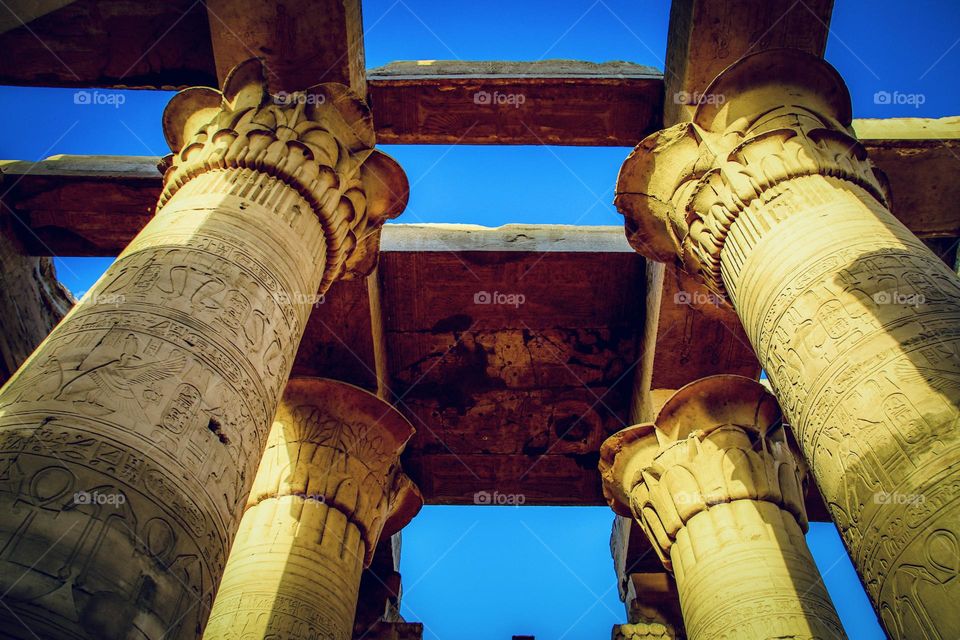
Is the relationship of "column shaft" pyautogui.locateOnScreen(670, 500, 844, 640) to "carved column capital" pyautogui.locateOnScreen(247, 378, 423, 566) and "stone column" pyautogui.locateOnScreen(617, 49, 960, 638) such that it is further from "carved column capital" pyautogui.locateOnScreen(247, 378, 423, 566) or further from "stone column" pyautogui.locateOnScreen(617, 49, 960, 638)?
"carved column capital" pyautogui.locateOnScreen(247, 378, 423, 566)

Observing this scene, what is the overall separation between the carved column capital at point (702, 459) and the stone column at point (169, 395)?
3.44 m

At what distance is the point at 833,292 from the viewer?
357cm

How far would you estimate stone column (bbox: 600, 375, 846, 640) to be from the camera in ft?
16.7

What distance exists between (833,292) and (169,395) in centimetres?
312

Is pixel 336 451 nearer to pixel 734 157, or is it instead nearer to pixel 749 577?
pixel 749 577

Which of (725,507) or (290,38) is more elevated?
(290,38)

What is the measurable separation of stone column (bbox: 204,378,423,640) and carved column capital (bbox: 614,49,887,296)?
311cm

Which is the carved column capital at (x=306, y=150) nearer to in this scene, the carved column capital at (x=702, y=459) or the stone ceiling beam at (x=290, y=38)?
the stone ceiling beam at (x=290, y=38)

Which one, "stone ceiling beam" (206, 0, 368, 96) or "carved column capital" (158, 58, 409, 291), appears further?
"stone ceiling beam" (206, 0, 368, 96)

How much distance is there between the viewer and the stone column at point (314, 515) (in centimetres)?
527

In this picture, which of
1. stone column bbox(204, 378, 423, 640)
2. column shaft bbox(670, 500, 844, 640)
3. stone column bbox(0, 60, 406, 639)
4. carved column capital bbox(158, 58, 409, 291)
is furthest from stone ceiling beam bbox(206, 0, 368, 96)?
column shaft bbox(670, 500, 844, 640)

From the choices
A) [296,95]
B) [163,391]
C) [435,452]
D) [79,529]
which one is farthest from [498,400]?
[79,529]

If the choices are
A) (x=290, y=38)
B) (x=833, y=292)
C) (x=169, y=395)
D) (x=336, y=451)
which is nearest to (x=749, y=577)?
(x=833, y=292)

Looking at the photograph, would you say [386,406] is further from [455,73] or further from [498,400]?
[455,73]
